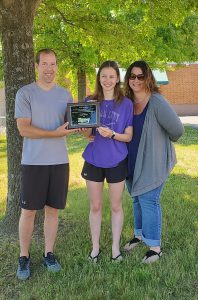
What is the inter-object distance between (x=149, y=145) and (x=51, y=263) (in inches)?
57.7

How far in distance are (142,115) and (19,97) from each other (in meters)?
1.21

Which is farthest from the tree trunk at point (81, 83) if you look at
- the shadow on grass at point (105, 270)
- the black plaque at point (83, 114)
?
the black plaque at point (83, 114)

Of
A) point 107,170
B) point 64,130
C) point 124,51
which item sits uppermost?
point 124,51

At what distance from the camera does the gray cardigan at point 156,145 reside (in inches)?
168

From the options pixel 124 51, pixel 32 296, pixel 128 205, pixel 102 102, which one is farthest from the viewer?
pixel 124 51

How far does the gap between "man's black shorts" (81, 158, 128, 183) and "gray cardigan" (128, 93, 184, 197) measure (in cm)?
19

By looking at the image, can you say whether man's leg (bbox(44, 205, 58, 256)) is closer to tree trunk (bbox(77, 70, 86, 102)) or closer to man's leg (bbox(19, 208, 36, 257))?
man's leg (bbox(19, 208, 36, 257))

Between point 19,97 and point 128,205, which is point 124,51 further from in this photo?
point 19,97

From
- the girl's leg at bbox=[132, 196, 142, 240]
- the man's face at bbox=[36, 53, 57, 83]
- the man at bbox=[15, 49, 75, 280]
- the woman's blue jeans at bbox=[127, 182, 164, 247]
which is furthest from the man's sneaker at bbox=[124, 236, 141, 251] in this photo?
the man's face at bbox=[36, 53, 57, 83]

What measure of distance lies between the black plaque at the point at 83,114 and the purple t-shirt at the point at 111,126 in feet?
0.60

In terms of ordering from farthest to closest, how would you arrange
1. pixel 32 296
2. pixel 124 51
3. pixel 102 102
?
pixel 124 51
pixel 102 102
pixel 32 296

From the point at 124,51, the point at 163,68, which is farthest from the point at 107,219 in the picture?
the point at 163,68

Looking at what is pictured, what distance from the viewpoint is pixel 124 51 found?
25.4 ft

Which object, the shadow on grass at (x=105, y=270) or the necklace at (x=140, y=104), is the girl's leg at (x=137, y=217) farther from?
the necklace at (x=140, y=104)
